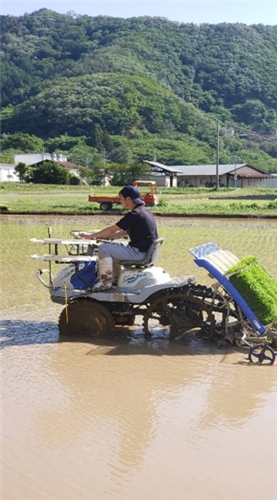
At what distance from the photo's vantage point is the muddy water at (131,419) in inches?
180

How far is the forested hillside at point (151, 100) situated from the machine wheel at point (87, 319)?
9426 centimetres

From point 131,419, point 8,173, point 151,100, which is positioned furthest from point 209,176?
point 131,419

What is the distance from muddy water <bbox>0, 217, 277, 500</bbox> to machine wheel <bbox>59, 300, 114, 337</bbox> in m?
0.23

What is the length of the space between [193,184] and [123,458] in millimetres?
89111

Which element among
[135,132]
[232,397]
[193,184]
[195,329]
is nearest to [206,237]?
[195,329]

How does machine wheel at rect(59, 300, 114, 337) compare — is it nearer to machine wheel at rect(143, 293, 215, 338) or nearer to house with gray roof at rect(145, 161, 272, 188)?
machine wheel at rect(143, 293, 215, 338)

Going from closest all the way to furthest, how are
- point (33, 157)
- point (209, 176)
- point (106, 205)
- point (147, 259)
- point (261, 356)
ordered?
point (261, 356) < point (147, 259) < point (106, 205) < point (209, 176) < point (33, 157)

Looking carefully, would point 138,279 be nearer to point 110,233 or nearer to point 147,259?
point 147,259

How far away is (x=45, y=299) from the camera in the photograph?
11031 millimetres

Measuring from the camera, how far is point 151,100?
130 metres

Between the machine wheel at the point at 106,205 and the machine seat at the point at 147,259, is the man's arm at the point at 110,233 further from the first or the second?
the machine wheel at the point at 106,205

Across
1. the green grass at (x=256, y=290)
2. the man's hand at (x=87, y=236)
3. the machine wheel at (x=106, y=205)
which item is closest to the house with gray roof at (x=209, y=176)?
the machine wheel at (x=106, y=205)

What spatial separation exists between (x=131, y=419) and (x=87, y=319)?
2.84 metres

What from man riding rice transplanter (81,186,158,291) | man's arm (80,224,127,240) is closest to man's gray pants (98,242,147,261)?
man riding rice transplanter (81,186,158,291)
